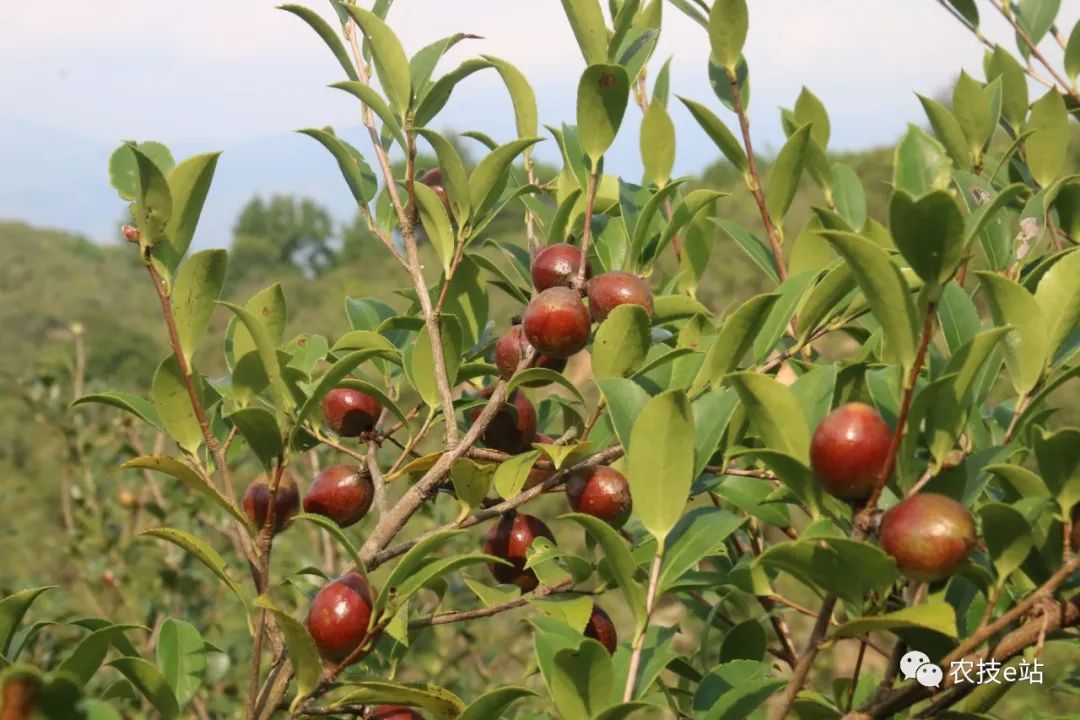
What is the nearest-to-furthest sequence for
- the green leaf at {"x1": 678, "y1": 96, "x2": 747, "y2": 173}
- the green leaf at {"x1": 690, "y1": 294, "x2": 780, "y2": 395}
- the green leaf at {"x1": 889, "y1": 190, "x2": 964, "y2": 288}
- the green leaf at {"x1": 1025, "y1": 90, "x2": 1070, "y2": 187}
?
1. the green leaf at {"x1": 889, "y1": 190, "x2": 964, "y2": 288}
2. the green leaf at {"x1": 690, "y1": 294, "x2": 780, "y2": 395}
3. the green leaf at {"x1": 678, "y1": 96, "x2": 747, "y2": 173}
4. the green leaf at {"x1": 1025, "y1": 90, "x2": 1070, "y2": 187}

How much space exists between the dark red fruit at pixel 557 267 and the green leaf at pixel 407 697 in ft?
1.27

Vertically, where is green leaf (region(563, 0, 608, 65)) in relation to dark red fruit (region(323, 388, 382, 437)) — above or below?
above

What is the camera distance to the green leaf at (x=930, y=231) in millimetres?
624

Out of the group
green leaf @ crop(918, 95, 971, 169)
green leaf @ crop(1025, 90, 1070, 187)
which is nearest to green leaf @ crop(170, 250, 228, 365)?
green leaf @ crop(918, 95, 971, 169)

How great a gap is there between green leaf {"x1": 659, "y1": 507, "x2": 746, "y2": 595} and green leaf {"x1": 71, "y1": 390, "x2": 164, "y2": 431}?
1.61 feet

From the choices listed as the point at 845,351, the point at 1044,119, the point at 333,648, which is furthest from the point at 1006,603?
the point at 845,351

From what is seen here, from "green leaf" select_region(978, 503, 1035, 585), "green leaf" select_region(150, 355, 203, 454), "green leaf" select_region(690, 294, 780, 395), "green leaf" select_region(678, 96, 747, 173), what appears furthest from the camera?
"green leaf" select_region(678, 96, 747, 173)

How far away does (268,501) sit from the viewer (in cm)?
99

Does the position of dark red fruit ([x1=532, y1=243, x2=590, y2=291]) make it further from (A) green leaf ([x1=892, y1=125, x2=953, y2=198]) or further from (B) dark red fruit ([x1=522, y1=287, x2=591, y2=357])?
(A) green leaf ([x1=892, y1=125, x2=953, y2=198])

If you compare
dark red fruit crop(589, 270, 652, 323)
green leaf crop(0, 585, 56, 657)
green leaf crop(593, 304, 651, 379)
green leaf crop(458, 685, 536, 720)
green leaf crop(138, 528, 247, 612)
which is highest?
dark red fruit crop(589, 270, 652, 323)

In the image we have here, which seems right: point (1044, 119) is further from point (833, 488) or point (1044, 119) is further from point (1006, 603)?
point (833, 488)

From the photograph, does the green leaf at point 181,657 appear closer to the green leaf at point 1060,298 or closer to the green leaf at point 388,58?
the green leaf at point 388,58

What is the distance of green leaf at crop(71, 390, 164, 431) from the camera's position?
965mm

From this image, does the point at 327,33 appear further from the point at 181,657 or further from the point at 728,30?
the point at 181,657
